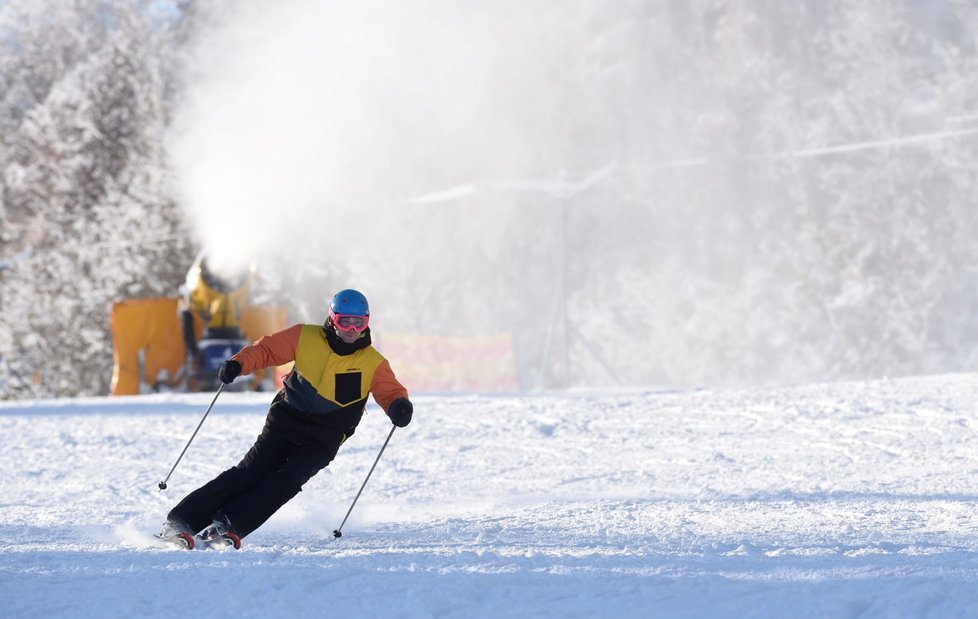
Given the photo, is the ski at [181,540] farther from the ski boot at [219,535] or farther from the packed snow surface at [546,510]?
the packed snow surface at [546,510]

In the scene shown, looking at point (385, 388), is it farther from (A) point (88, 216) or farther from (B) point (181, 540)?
(A) point (88, 216)

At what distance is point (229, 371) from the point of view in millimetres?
5223

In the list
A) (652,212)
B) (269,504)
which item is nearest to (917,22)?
(652,212)

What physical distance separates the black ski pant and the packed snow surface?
0.20 metres

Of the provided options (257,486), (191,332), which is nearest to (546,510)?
(257,486)

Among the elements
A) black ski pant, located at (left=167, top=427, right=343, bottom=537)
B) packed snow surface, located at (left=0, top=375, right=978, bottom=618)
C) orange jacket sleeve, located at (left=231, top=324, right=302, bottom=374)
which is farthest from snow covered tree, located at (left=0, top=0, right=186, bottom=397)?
black ski pant, located at (left=167, top=427, right=343, bottom=537)

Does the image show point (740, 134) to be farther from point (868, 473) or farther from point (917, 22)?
point (868, 473)

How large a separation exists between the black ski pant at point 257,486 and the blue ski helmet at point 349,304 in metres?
0.60

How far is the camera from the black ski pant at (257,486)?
5.00 meters

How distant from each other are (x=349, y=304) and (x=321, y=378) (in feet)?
1.24

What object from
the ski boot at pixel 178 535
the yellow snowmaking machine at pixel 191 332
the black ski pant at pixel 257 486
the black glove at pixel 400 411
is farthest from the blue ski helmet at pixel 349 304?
the yellow snowmaking machine at pixel 191 332

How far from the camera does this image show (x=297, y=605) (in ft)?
11.6

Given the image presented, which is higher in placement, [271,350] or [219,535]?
[271,350]

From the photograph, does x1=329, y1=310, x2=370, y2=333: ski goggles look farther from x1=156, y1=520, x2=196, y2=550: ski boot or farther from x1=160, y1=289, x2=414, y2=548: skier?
x1=156, y1=520, x2=196, y2=550: ski boot
